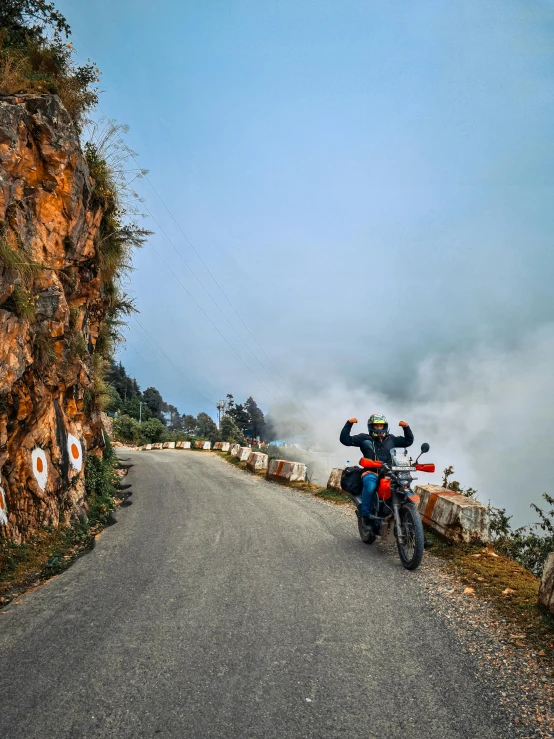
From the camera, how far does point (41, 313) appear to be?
7277 mm

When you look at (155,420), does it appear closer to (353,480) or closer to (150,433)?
(150,433)

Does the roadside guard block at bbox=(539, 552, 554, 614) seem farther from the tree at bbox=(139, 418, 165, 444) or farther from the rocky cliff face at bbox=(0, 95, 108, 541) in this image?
the tree at bbox=(139, 418, 165, 444)

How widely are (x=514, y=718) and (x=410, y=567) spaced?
2.76 meters

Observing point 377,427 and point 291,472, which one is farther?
point 291,472

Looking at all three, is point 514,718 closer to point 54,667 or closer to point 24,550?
point 54,667

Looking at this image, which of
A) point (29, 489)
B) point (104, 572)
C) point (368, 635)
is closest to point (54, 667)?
point (104, 572)

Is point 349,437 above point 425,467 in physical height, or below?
above

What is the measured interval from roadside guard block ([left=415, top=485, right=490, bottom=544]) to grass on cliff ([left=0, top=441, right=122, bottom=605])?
5657 mm

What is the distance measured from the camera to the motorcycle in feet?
18.3

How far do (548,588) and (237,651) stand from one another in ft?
10.2

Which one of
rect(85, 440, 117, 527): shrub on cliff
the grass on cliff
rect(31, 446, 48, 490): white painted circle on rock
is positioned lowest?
A: the grass on cliff

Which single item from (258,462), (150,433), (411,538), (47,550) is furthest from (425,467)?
(150,433)

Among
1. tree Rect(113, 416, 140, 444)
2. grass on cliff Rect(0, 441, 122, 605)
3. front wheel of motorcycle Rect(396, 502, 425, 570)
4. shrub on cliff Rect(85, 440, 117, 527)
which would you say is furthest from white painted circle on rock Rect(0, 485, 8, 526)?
tree Rect(113, 416, 140, 444)

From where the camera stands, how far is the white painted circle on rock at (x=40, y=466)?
Answer: 23.1 ft
